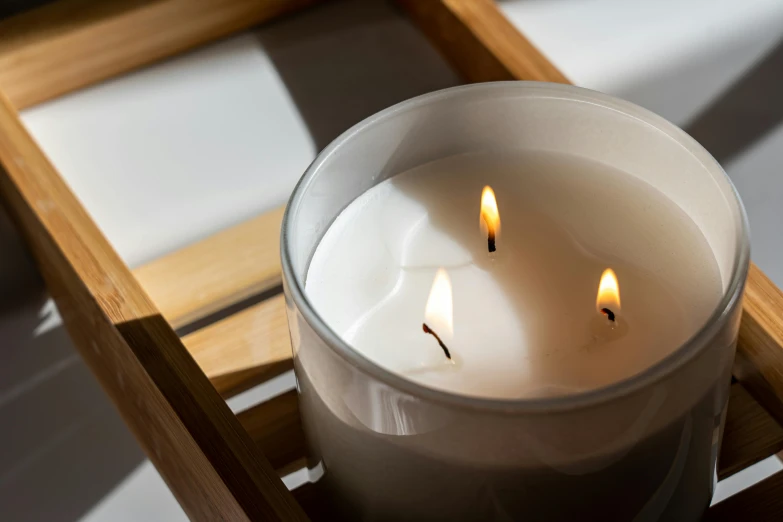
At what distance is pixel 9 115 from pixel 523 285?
9.8 inches

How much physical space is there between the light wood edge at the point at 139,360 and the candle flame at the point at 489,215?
0.09 m

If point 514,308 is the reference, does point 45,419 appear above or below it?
below

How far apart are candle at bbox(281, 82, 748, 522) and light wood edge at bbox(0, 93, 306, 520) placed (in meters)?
0.02

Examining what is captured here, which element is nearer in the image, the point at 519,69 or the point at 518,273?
the point at 518,273

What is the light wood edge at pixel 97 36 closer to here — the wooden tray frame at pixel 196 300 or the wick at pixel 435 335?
the wooden tray frame at pixel 196 300

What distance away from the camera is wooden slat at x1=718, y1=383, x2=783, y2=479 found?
31 centimetres

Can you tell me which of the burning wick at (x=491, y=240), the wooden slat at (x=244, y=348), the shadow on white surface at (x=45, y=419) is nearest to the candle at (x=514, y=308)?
the burning wick at (x=491, y=240)

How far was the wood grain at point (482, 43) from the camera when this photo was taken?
396 millimetres

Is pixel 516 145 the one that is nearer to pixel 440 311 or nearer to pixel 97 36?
pixel 440 311

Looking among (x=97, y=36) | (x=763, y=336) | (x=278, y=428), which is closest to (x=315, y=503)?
(x=278, y=428)

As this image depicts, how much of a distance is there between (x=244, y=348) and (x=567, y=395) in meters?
0.20

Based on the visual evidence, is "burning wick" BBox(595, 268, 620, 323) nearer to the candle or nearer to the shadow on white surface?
the candle

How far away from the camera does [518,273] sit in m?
0.26

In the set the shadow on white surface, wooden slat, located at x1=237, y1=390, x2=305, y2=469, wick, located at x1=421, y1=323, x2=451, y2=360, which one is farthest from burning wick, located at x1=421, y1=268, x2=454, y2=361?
the shadow on white surface
